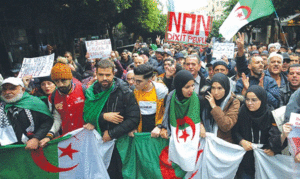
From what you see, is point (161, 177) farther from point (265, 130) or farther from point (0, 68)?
point (0, 68)

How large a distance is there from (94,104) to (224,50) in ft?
15.4

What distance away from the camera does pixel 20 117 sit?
2928mm

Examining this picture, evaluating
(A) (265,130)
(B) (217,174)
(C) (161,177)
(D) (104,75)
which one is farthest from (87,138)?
(A) (265,130)

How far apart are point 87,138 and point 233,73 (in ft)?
12.1

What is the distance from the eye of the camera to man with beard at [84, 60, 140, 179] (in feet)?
9.30

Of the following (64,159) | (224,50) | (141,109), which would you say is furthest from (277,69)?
(64,159)

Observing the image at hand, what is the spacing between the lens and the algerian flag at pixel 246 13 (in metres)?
4.91

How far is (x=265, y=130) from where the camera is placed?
8.25ft

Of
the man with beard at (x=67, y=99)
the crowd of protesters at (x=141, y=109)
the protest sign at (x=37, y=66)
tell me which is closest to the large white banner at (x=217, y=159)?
the crowd of protesters at (x=141, y=109)

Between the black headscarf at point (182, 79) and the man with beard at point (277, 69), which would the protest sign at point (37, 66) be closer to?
the black headscarf at point (182, 79)

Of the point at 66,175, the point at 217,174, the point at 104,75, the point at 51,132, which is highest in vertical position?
the point at 104,75

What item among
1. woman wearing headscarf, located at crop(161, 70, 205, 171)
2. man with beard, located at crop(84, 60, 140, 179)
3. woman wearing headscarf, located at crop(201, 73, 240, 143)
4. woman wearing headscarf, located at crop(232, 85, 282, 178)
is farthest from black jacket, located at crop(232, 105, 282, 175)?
man with beard, located at crop(84, 60, 140, 179)

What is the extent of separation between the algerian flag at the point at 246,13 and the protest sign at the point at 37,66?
383 cm

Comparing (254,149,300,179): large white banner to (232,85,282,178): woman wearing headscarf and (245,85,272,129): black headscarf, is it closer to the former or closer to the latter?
(232,85,282,178): woman wearing headscarf
